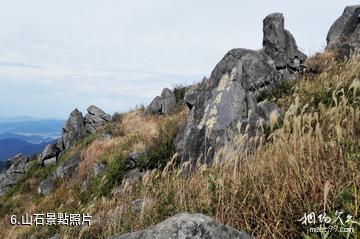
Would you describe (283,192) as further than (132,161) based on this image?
No

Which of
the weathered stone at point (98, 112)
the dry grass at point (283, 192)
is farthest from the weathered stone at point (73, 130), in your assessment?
the dry grass at point (283, 192)

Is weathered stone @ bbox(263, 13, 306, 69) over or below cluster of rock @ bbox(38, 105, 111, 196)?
over

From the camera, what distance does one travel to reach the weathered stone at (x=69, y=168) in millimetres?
19878

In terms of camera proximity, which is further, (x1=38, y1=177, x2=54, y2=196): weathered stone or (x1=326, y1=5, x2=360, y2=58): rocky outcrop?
(x1=326, y1=5, x2=360, y2=58): rocky outcrop

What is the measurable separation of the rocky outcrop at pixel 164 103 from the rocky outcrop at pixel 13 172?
894 centimetres

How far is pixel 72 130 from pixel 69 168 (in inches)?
322

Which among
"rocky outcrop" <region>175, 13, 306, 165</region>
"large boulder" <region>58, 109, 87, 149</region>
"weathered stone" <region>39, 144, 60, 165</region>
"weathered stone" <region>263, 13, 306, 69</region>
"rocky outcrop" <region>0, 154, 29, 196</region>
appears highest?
"weathered stone" <region>263, 13, 306, 69</region>

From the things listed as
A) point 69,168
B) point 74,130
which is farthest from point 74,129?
point 69,168

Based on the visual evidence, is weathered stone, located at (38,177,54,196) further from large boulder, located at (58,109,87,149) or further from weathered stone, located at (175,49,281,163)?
weathered stone, located at (175,49,281,163)

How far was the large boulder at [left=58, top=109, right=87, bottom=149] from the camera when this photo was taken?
1076 inches

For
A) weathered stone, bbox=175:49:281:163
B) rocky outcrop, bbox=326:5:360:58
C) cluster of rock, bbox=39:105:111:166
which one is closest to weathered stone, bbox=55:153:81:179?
cluster of rock, bbox=39:105:111:166

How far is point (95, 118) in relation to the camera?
2961 centimetres

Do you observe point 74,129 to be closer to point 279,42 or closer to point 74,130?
point 74,130

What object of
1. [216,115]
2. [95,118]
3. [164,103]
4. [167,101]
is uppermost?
[216,115]
